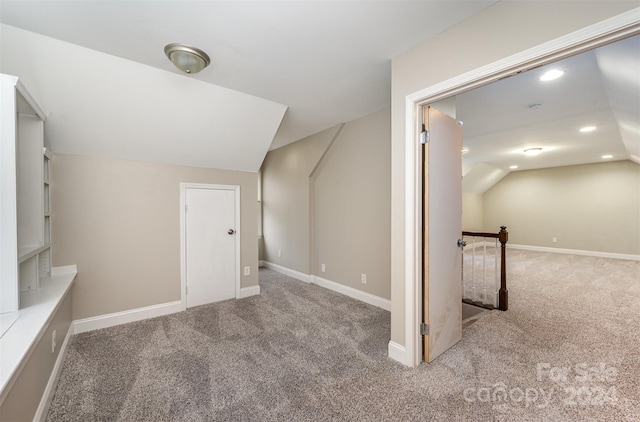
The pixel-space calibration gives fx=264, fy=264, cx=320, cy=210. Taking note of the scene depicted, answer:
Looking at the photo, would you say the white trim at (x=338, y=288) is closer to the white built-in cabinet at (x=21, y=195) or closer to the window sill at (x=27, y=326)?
the window sill at (x=27, y=326)

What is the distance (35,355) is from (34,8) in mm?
2067

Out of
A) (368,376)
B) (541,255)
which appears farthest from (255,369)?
(541,255)

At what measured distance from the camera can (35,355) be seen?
1.50m

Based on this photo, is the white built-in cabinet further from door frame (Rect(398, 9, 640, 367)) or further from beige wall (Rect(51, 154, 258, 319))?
door frame (Rect(398, 9, 640, 367))

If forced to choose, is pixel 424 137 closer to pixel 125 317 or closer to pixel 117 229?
pixel 117 229

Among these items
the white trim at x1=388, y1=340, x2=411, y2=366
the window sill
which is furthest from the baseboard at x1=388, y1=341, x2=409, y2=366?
the window sill

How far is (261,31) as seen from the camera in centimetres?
184

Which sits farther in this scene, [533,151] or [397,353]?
[533,151]

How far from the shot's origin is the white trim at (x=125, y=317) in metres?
2.68

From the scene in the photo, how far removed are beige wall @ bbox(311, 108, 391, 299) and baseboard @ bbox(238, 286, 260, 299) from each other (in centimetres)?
101

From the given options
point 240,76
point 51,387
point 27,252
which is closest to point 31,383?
point 51,387

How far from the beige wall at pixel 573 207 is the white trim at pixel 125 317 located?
941 cm

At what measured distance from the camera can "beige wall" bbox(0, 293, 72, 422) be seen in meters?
1.17

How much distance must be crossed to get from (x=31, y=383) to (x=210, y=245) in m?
2.14
